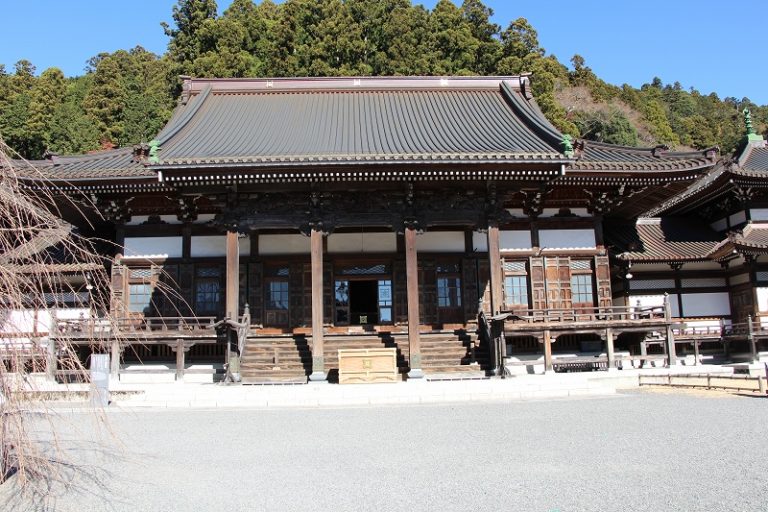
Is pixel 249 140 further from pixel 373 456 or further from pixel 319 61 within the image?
pixel 319 61

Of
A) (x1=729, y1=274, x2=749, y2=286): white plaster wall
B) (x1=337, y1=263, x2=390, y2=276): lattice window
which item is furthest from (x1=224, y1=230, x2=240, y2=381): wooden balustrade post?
(x1=729, y1=274, x2=749, y2=286): white plaster wall

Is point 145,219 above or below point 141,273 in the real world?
above

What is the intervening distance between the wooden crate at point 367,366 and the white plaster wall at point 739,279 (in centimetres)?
1269

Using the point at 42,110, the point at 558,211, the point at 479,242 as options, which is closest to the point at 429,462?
the point at 479,242

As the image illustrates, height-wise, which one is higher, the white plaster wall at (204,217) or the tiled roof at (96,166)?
the tiled roof at (96,166)

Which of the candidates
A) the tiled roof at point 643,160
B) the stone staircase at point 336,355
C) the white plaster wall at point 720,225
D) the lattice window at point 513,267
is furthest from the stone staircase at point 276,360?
the white plaster wall at point 720,225

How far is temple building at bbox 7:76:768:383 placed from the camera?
1599cm

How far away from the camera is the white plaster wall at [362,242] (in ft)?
62.6

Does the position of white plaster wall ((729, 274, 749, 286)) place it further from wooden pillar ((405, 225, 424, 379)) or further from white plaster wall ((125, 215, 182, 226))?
white plaster wall ((125, 215, 182, 226))

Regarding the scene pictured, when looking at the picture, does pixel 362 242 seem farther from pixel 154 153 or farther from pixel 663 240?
pixel 663 240

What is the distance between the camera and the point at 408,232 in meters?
16.4

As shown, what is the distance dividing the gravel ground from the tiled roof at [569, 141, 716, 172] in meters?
8.40

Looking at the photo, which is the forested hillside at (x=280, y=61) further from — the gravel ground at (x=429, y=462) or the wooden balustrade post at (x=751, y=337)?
the gravel ground at (x=429, y=462)

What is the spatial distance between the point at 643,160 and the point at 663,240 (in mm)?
4034
